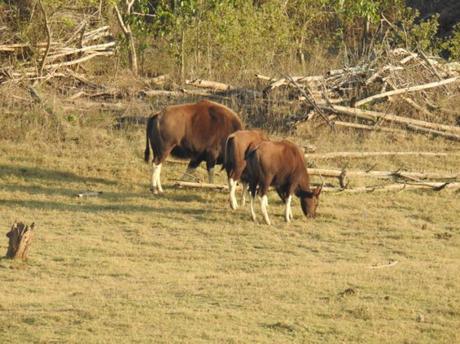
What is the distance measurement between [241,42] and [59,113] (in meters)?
5.55

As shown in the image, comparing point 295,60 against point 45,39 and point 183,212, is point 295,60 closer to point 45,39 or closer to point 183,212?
point 45,39

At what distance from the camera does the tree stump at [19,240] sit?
628 inches

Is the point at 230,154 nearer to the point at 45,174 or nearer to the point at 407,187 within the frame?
the point at 407,187

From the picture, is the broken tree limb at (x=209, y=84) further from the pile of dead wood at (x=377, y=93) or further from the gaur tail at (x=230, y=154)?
the gaur tail at (x=230, y=154)

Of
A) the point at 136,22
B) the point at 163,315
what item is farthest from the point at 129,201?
the point at 136,22

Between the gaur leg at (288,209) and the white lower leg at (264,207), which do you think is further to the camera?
the gaur leg at (288,209)

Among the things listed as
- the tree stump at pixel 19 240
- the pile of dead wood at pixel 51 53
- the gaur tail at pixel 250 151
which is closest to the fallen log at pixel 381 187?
the gaur tail at pixel 250 151

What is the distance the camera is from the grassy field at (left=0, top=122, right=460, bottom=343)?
517 inches

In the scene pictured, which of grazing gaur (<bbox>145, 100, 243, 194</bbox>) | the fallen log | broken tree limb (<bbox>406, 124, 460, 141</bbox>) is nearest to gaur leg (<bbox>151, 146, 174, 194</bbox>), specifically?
grazing gaur (<bbox>145, 100, 243, 194</bbox>)

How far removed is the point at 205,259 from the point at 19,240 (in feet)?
8.86

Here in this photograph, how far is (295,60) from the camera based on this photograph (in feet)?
96.8

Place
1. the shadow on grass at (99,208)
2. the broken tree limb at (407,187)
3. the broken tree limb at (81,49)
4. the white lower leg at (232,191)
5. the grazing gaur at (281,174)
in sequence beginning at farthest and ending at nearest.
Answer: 1. the broken tree limb at (81,49)
2. the broken tree limb at (407,187)
3. the shadow on grass at (99,208)
4. the white lower leg at (232,191)
5. the grazing gaur at (281,174)

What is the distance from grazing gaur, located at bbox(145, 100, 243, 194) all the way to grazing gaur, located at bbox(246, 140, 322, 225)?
1.93m

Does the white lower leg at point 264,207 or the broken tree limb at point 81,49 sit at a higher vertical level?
the broken tree limb at point 81,49
